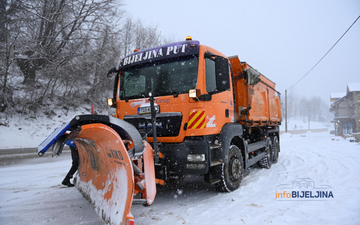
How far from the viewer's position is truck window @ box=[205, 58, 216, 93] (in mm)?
4051

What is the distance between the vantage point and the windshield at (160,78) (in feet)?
13.3

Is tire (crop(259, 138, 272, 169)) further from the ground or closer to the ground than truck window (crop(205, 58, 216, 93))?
closer to the ground

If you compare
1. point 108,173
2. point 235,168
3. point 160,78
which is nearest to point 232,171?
point 235,168

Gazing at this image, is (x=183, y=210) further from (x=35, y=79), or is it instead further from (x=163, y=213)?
(x=35, y=79)

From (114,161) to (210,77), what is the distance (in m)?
2.23

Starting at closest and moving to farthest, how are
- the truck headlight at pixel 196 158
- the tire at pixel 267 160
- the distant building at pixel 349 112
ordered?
the truck headlight at pixel 196 158, the tire at pixel 267 160, the distant building at pixel 349 112

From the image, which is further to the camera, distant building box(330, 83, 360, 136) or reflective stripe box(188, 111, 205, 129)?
distant building box(330, 83, 360, 136)

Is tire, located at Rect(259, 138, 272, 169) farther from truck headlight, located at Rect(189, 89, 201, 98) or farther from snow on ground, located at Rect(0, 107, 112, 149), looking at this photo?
snow on ground, located at Rect(0, 107, 112, 149)

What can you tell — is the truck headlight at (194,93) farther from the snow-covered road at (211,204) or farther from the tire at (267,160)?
the tire at (267,160)

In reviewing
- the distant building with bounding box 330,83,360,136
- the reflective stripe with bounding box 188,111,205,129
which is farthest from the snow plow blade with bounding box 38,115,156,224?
the distant building with bounding box 330,83,360,136

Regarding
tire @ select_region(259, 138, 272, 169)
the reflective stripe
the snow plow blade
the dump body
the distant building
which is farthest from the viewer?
the distant building

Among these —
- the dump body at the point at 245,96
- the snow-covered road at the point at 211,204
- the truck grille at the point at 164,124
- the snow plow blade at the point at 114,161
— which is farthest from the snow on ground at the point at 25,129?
the dump body at the point at 245,96

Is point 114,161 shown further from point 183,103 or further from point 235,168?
point 235,168

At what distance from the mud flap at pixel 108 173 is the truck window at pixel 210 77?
1995mm
